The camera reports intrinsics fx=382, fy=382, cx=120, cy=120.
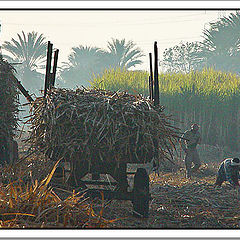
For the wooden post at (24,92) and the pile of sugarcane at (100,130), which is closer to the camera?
the pile of sugarcane at (100,130)

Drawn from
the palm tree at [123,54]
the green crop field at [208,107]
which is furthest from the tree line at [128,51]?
the green crop field at [208,107]

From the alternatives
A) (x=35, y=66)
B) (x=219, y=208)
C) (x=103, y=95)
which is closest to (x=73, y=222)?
(x=103, y=95)

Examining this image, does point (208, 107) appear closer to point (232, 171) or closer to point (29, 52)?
point (232, 171)

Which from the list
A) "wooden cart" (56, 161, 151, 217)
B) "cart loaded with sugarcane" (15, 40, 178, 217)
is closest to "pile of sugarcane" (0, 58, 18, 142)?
"cart loaded with sugarcane" (15, 40, 178, 217)

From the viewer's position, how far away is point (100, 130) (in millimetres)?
5535

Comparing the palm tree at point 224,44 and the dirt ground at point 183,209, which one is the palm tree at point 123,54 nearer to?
the palm tree at point 224,44

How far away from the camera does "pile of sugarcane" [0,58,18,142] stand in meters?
8.30

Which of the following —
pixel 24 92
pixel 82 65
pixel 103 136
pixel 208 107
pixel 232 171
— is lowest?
pixel 232 171

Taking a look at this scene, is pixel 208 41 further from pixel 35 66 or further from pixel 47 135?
pixel 47 135

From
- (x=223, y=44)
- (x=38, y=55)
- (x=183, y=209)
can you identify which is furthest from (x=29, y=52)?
(x=183, y=209)

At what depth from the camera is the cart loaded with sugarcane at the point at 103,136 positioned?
219 inches

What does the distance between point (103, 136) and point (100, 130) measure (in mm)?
103

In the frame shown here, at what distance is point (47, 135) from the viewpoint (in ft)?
18.7

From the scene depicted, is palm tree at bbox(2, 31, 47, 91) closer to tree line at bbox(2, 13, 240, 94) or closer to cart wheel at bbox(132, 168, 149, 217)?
tree line at bbox(2, 13, 240, 94)
